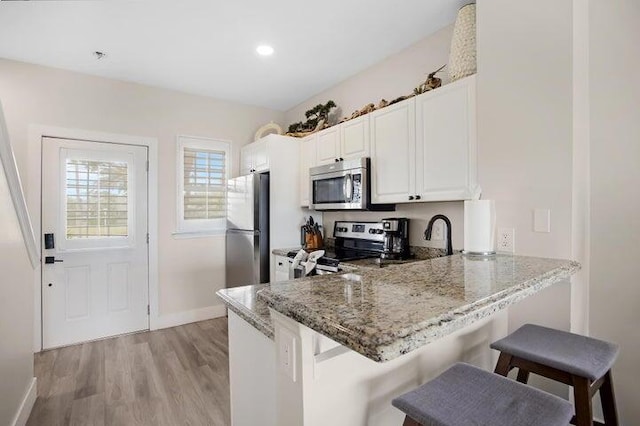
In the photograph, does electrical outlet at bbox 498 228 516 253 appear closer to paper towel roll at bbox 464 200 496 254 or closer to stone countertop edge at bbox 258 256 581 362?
paper towel roll at bbox 464 200 496 254

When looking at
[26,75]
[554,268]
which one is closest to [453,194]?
[554,268]

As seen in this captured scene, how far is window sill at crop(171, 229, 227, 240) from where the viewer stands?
3623 mm

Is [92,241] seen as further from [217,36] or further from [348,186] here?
[348,186]

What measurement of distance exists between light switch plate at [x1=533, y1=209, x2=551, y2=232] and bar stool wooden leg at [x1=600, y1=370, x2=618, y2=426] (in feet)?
2.10

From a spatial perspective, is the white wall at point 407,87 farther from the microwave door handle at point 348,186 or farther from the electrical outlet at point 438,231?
the microwave door handle at point 348,186

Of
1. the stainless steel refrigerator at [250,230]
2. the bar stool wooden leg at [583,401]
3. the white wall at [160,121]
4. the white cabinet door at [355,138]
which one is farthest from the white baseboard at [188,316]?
the bar stool wooden leg at [583,401]

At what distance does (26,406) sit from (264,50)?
9.83 ft

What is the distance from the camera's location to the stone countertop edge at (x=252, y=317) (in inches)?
40.4

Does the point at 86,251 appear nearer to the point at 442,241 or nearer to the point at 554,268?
the point at 442,241

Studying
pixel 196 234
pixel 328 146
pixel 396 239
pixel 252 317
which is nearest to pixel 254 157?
pixel 328 146

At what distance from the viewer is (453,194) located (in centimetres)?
209

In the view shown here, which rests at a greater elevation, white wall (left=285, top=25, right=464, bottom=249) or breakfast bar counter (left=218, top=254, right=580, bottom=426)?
white wall (left=285, top=25, right=464, bottom=249)

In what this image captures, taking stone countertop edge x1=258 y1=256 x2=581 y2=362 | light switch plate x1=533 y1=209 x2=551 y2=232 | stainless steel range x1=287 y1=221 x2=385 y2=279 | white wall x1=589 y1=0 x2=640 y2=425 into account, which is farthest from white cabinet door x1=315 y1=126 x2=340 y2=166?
stone countertop edge x1=258 y1=256 x2=581 y2=362

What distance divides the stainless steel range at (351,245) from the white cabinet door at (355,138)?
0.68 m
